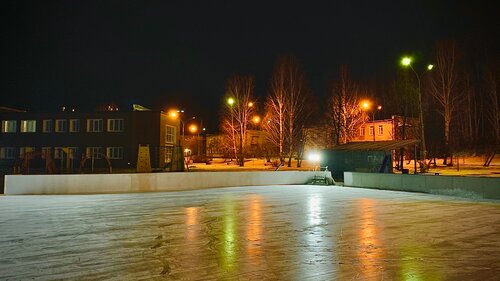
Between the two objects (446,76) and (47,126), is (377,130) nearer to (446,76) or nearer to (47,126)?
(446,76)

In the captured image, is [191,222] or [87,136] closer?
[191,222]

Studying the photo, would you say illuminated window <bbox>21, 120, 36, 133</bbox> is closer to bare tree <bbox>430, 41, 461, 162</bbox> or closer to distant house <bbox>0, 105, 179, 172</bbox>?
distant house <bbox>0, 105, 179, 172</bbox>

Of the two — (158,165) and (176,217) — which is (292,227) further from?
(158,165)

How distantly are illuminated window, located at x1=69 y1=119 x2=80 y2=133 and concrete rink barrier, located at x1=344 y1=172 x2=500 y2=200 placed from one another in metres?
38.3

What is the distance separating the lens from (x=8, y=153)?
54469 mm

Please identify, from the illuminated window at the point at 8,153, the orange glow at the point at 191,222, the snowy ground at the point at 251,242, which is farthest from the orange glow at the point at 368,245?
the illuminated window at the point at 8,153

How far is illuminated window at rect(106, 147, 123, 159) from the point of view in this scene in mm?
51406

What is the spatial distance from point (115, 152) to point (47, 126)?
34.6ft

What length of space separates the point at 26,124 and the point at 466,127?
210 feet

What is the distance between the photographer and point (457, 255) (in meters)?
8.14

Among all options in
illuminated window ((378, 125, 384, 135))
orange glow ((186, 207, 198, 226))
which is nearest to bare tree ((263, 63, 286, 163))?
illuminated window ((378, 125, 384, 135))

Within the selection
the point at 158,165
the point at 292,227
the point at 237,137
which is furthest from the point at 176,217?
the point at 237,137

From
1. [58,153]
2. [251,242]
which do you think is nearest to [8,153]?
[58,153]

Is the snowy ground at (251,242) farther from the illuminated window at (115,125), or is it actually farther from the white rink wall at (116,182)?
the illuminated window at (115,125)
